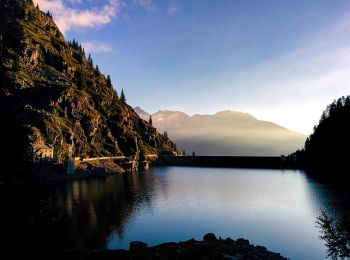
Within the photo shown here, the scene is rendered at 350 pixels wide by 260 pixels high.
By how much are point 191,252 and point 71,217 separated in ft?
138

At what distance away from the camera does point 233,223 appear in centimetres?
9306

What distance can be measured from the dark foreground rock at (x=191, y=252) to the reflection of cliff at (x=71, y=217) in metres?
7.19

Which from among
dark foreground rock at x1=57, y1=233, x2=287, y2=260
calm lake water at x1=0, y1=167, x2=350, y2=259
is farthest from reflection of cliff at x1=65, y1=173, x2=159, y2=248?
dark foreground rock at x1=57, y1=233, x2=287, y2=260

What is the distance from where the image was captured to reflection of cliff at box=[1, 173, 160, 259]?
3691 cm

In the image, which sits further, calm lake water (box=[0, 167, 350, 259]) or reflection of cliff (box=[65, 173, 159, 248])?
reflection of cliff (box=[65, 173, 159, 248])

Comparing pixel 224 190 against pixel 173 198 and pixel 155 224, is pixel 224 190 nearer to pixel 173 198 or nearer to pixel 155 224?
pixel 173 198

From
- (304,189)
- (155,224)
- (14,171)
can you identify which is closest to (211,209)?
(155,224)

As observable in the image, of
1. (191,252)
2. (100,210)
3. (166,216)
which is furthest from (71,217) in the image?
(191,252)

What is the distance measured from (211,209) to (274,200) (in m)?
33.4

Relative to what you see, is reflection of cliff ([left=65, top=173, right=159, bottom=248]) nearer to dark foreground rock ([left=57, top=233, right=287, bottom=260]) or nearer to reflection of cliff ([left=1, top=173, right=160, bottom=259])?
reflection of cliff ([left=1, top=173, right=160, bottom=259])

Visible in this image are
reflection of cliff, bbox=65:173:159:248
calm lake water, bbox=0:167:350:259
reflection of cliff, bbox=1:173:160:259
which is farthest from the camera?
reflection of cliff, bbox=65:173:159:248

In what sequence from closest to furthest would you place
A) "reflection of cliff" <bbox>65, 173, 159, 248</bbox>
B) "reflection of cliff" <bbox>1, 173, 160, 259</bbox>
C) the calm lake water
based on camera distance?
1. "reflection of cliff" <bbox>1, 173, 160, 259</bbox>
2. the calm lake water
3. "reflection of cliff" <bbox>65, 173, 159, 248</bbox>

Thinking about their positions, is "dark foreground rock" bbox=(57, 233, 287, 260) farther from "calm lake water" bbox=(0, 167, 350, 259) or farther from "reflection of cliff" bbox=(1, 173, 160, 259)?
"reflection of cliff" bbox=(1, 173, 160, 259)

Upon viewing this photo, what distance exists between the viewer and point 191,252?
58.1m
